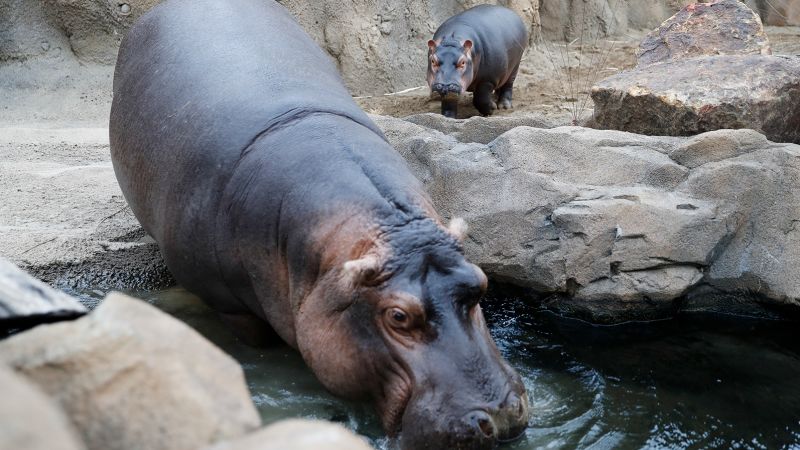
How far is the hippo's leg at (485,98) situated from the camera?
11.5 metres

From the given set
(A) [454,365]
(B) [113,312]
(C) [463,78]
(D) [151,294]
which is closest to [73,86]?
(C) [463,78]

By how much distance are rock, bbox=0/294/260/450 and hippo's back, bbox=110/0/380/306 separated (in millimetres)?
2233

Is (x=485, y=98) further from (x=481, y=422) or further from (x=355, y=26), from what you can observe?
(x=481, y=422)

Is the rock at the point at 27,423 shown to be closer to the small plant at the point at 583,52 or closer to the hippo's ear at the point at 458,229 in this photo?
the hippo's ear at the point at 458,229

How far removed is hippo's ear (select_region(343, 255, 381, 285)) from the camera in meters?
3.51

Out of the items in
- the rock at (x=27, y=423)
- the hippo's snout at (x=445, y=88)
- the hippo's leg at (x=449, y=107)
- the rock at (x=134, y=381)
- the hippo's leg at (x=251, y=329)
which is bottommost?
the hippo's leg at (x=449, y=107)

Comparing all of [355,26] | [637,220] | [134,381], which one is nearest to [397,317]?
[134,381]

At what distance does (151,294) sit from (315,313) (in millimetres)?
1862

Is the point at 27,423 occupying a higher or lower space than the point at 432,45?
higher

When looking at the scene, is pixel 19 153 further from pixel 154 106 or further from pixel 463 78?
pixel 463 78

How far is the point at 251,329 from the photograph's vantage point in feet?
15.0

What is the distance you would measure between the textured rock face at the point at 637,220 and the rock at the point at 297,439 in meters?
3.36

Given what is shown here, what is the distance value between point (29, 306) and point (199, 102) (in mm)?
2345

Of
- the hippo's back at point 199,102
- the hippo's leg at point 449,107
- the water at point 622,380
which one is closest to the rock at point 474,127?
→ the hippo's back at point 199,102
